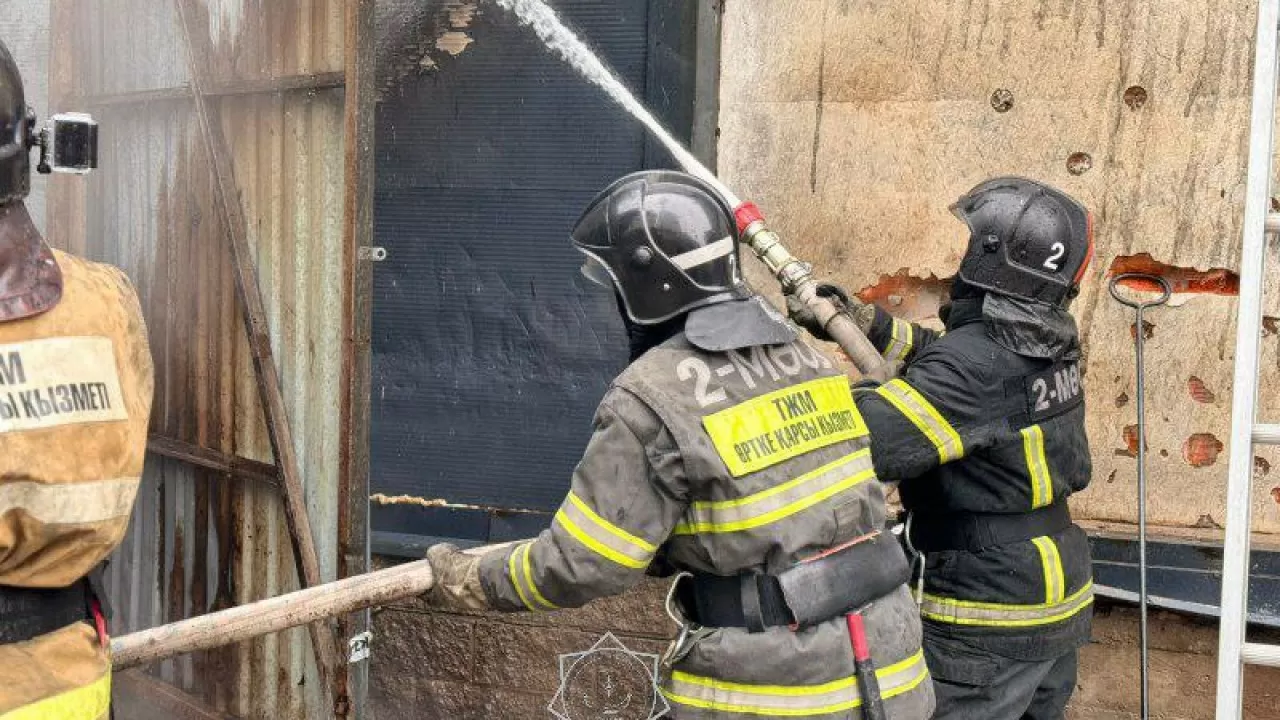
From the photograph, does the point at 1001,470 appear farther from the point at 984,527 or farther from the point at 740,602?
the point at 740,602

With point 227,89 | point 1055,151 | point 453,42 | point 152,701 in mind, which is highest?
point 453,42

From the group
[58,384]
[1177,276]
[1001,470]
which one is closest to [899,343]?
[1001,470]

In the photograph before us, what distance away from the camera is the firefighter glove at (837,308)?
4336 mm

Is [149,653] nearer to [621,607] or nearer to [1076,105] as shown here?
[621,607]

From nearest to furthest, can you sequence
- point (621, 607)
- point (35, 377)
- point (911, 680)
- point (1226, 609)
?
point (35, 377)
point (911, 680)
point (1226, 609)
point (621, 607)

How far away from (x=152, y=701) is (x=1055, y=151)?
3.81 m

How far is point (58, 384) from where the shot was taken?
98.7 inches

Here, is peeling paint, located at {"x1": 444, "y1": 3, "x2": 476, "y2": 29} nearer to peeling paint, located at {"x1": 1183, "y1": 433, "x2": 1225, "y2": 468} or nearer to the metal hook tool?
the metal hook tool

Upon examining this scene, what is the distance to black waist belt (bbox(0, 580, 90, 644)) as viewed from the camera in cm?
250

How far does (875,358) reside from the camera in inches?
168

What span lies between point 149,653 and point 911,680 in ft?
5.62

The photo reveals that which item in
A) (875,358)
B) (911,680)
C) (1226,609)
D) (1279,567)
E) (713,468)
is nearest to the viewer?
(713,468)

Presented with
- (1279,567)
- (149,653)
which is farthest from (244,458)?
(1279,567)

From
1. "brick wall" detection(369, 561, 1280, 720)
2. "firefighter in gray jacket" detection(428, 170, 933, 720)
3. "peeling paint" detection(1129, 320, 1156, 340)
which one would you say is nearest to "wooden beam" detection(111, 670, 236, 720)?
"brick wall" detection(369, 561, 1280, 720)
